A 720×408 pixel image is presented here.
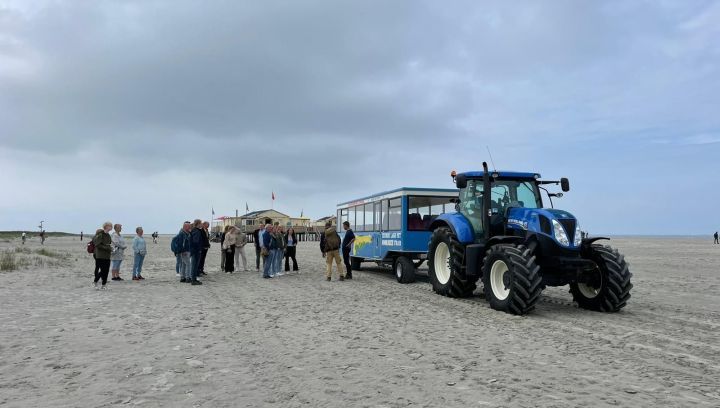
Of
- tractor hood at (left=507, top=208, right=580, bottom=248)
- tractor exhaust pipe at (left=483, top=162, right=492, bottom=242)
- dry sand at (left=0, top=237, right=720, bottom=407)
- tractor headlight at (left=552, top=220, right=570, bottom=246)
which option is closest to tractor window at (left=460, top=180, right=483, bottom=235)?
tractor exhaust pipe at (left=483, top=162, right=492, bottom=242)

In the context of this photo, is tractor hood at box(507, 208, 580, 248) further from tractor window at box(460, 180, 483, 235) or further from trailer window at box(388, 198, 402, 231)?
trailer window at box(388, 198, 402, 231)

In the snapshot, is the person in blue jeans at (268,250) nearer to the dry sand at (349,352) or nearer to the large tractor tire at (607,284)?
the dry sand at (349,352)

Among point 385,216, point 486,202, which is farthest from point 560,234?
point 385,216

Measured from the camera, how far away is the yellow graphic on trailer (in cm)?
1627

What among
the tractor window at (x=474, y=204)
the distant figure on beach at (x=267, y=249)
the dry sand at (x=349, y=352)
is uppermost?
the tractor window at (x=474, y=204)

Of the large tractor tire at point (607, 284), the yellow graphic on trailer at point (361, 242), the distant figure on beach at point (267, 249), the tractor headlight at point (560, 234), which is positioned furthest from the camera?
the yellow graphic on trailer at point (361, 242)

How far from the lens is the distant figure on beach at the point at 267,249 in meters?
14.7

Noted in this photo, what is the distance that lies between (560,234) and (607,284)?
4.04 ft

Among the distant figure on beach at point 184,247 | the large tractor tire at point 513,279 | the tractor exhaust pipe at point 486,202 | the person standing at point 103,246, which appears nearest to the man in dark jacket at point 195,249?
the distant figure on beach at point 184,247

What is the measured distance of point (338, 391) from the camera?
4.51 meters

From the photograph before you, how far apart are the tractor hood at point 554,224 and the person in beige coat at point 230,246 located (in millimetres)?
10388

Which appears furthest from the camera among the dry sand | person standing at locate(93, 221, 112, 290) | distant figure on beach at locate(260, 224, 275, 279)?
distant figure on beach at locate(260, 224, 275, 279)

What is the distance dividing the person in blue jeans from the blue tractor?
19.6 feet

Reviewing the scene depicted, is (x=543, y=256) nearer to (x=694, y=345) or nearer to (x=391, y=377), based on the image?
(x=694, y=345)
